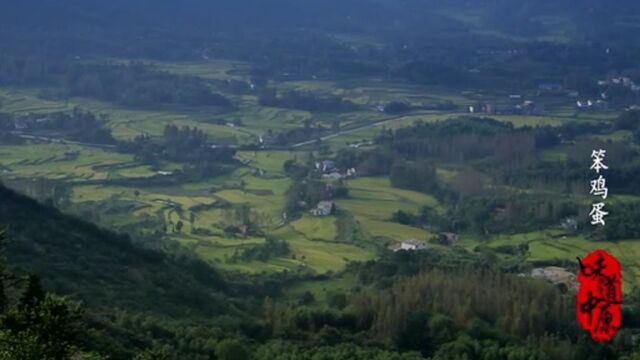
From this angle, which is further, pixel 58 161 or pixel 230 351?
pixel 58 161

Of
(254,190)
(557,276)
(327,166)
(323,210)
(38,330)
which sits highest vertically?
(327,166)

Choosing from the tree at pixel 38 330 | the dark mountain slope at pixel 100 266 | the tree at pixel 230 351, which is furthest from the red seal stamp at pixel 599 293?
the dark mountain slope at pixel 100 266

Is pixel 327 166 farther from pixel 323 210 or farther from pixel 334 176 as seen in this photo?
pixel 323 210

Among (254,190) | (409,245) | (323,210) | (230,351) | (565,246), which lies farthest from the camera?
(254,190)

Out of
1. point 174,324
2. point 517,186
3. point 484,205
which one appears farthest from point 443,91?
point 174,324

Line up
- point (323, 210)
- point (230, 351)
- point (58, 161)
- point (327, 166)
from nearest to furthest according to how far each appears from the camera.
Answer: point (230, 351) < point (323, 210) < point (327, 166) < point (58, 161)

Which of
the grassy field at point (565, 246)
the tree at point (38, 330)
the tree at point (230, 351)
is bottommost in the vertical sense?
the tree at point (230, 351)

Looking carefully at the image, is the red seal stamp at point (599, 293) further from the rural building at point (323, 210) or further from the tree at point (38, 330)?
the rural building at point (323, 210)

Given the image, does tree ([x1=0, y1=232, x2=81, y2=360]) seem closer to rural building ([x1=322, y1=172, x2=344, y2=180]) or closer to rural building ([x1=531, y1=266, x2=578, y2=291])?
rural building ([x1=531, y1=266, x2=578, y2=291])

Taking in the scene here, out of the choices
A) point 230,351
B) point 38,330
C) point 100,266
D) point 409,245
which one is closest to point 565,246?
point 409,245
